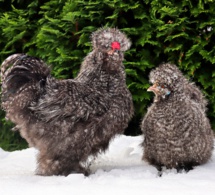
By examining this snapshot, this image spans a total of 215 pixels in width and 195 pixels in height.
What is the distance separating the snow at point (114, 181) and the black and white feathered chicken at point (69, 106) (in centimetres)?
27

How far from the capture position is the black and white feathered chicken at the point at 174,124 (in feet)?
16.4

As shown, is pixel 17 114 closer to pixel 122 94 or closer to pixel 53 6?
pixel 122 94

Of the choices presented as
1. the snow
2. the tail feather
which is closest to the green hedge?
the snow

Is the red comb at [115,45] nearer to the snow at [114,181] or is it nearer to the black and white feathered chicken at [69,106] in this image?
the black and white feathered chicken at [69,106]

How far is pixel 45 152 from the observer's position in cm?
494

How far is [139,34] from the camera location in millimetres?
7004

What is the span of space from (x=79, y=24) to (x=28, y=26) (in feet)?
3.60

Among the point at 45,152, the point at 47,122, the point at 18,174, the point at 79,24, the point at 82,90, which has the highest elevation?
the point at 79,24

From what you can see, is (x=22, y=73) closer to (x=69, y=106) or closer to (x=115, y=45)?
(x=69, y=106)

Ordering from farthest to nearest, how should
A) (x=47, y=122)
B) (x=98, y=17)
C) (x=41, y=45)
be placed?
(x=41, y=45) → (x=98, y=17) → (x=47, y=122)

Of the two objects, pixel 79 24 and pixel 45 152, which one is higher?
pixel 79 24

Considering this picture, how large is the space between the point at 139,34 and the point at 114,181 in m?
2.96

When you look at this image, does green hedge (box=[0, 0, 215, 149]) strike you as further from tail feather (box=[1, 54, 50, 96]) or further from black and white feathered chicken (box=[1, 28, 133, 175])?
tail feather (box=[1, 54, 50, 96])

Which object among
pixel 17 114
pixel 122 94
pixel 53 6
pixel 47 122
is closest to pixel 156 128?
pixel 122 94
